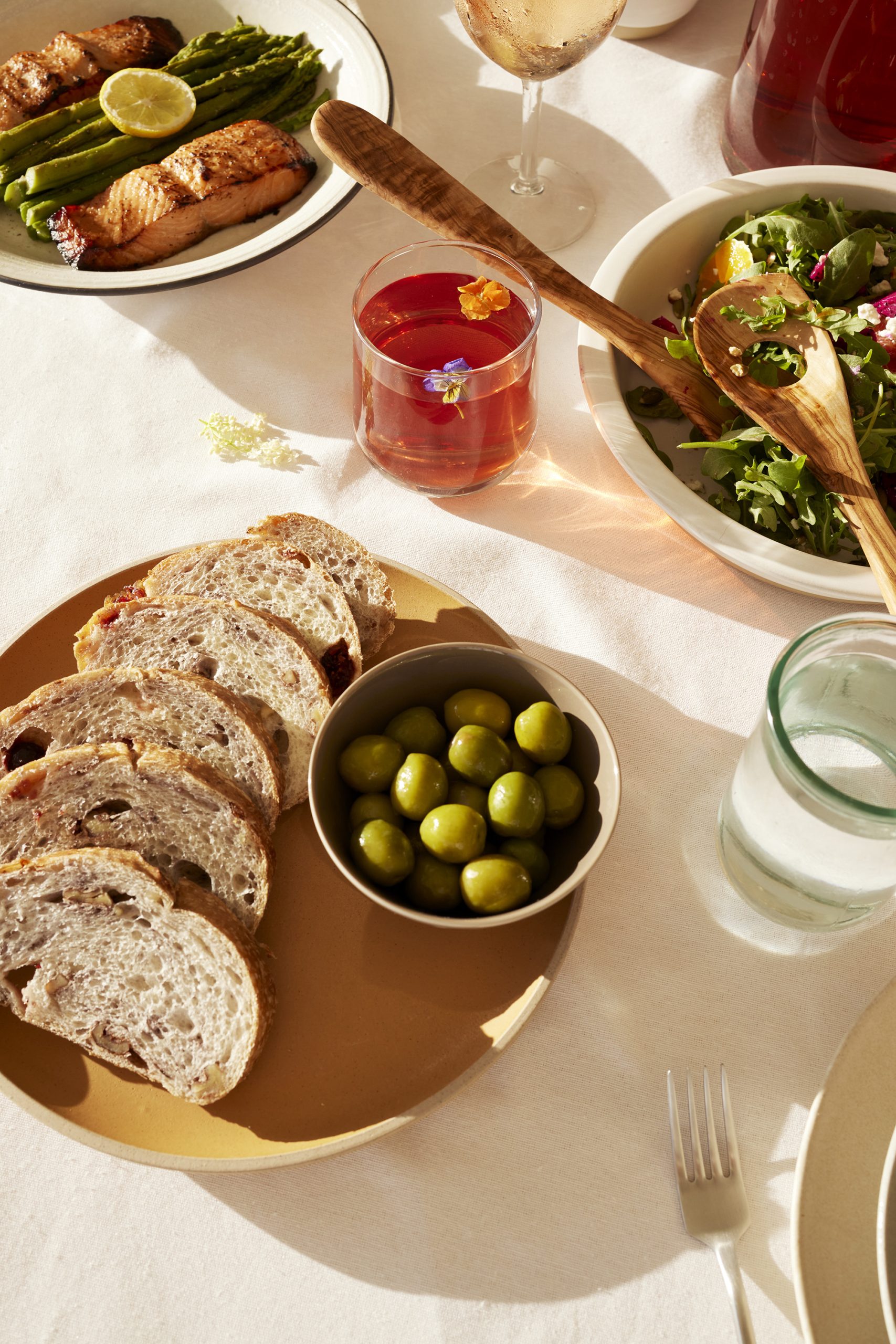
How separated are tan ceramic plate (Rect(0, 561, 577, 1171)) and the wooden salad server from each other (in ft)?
2.89

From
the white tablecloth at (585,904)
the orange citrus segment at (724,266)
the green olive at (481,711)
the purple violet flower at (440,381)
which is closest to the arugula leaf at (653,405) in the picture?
the white tablecloth at (585,904)

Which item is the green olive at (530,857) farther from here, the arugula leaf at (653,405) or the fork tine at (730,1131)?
the arugula leaf at (653,405)

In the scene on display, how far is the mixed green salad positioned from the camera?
155cm

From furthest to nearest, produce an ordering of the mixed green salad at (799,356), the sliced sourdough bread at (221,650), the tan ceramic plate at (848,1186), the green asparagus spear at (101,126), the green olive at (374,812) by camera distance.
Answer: the green asparagus spear at (101,126)
the mixed green salad at (799,356)
the sliced sourdough bread at (221,650)
the green olive at (374,812)
the tan ceramic plate at (848,1186)

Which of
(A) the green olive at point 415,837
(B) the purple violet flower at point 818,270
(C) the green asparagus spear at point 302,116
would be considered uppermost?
(C) the green asparagus spear at point 302,116

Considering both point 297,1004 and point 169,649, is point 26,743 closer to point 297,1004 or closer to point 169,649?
point 169,649

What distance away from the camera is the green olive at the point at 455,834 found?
121 centimetres

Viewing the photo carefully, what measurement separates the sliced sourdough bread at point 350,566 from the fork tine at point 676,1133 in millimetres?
707

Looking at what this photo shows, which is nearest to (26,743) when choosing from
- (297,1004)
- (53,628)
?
(53,628)

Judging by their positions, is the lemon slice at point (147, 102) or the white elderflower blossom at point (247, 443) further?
the lemon slice at point (147, 102)

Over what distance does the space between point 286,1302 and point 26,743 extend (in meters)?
0.76

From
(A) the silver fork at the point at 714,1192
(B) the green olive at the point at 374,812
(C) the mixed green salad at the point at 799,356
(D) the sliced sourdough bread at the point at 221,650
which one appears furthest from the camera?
(C) the mixed green salad at the point at 799,356

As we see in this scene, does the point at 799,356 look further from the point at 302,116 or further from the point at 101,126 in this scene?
the point at 101,126

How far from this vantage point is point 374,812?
1.27 m
